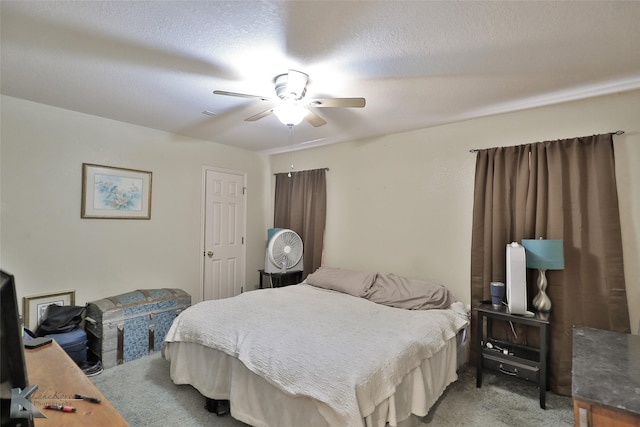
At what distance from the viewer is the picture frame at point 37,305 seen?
2.70 metres

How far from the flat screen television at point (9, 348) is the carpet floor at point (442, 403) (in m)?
1.57

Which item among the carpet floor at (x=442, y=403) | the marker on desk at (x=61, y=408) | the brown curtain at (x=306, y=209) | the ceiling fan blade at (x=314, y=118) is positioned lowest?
the carpet floor at (x=442, y=403)

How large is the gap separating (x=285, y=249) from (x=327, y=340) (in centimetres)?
197

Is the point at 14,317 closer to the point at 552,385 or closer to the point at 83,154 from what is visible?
the point at 83,154

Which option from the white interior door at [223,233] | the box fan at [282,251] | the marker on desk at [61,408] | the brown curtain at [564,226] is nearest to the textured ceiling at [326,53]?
the brown curtain at [564,226]

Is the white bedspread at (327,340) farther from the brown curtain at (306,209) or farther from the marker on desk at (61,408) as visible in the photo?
the brown curtain at (306,209)

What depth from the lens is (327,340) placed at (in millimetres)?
1979

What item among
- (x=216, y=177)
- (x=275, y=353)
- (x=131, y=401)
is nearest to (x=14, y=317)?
(x=275, y=353)

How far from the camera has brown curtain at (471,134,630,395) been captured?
2.31 metres

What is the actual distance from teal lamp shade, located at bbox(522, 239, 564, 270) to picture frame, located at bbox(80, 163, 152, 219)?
3792 mm

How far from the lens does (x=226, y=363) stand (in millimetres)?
2111

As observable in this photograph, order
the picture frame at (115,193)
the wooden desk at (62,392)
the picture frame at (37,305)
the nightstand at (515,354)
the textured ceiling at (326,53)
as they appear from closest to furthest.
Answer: the wooden desk at (62,392) < the textured ceiling at (326,53) < the nightstand at (515,354) < the picture frame at (37,305) < the picture frame at (115,193)

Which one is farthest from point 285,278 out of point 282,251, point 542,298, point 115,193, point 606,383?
point 606,383

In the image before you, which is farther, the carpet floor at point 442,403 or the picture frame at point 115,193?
the picture frame at point 115,193
